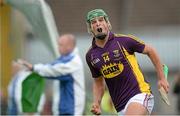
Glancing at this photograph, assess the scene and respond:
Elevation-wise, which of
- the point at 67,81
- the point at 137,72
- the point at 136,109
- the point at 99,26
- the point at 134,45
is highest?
the point at 99,26

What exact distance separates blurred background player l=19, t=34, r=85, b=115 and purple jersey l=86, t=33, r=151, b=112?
2938 millimetres

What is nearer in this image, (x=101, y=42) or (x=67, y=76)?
(x=101, y=42)

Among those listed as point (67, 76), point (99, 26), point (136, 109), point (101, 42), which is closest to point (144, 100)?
point (136, 109)

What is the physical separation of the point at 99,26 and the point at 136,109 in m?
1.05

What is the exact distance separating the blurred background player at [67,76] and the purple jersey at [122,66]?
294cm

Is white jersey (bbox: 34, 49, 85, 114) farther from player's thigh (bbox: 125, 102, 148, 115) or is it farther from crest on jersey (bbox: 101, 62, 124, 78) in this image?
player's thigh (bbox: 125, 102, 148, 115)

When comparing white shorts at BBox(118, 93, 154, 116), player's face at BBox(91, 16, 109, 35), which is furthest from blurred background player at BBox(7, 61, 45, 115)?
white shorts at BBox(118, 93, 154, 116)

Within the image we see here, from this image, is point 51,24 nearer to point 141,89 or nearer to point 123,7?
point 141,89

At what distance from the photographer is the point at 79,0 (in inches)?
1118

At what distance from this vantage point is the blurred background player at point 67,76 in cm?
1230

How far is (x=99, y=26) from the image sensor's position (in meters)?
9.23

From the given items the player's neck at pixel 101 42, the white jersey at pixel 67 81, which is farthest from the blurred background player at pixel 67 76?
the player's neck at pixel 101 42

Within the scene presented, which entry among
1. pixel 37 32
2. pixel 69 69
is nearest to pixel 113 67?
pixel 69 69

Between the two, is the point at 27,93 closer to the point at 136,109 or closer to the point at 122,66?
the point at 122,66
